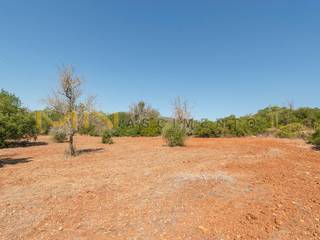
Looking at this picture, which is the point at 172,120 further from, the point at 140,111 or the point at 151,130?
the point at 140,111

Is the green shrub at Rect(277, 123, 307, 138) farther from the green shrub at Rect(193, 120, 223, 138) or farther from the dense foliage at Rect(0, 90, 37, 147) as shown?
the dense foliage at Rect(0, 90, 37, 147)

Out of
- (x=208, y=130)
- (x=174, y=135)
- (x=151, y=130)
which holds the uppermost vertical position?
(x=151, y=130)

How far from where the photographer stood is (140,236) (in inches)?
144

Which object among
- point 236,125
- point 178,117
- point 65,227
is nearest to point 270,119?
point 236,125

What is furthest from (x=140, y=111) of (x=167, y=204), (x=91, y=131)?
(x=167, y=204)

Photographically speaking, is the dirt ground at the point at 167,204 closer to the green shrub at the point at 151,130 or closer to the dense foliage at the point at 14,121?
the dense foliage at the point at 14,121

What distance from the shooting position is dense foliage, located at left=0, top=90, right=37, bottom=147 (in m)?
17.0

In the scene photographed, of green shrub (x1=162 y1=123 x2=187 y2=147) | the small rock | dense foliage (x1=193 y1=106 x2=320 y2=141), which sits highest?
dense foliage (x1=193 y1=106 x2=320 y2=141)

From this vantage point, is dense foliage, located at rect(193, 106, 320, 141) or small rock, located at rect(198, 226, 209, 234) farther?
dense foliage, located at rect(193, 106, 320, 141)

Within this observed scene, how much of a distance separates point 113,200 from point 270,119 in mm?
29774

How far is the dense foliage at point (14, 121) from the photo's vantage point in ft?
55.9

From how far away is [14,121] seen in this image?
17969 millimetres

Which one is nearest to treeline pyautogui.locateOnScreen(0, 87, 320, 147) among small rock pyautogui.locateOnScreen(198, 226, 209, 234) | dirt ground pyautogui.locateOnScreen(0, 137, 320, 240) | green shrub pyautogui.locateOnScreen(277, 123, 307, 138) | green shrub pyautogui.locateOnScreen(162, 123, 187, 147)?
green shrub pyautogui.locateOnScreen(277, 123, 307, 138)

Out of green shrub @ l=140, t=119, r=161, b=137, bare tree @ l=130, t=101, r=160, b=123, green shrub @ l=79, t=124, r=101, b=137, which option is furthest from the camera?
bare tree @ l=130, t=101, r=160, b=123
